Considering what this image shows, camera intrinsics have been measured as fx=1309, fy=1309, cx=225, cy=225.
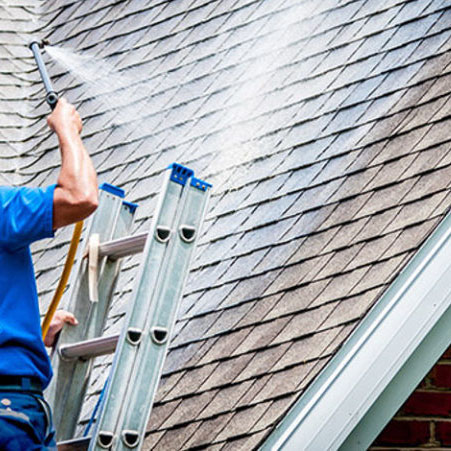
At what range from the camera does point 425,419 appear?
5508mm

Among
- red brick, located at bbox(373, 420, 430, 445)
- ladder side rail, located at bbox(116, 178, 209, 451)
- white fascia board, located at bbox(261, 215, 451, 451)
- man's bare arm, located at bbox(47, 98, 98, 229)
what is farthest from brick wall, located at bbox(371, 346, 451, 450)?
man's bare arm, located at bbox(47, 98, 98, 229)

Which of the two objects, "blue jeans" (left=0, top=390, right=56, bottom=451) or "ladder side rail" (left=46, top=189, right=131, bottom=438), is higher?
"ladder side rail" (left=46, top=189, right=131, bottom=438)

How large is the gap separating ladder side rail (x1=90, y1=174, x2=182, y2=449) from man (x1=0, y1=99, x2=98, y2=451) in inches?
7.9

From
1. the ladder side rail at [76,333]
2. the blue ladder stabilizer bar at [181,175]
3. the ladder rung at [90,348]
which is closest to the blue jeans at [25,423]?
the ladder rung at [90,348]

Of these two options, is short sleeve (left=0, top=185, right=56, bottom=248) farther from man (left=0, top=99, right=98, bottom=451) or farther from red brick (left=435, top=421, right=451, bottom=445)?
red brick (left=435, top=421, right=451, bottom=445)

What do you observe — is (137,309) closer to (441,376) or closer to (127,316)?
(127,316)

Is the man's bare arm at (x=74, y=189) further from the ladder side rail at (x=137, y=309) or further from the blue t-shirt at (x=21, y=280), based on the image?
the ladder side rail at (x=137, y=309)

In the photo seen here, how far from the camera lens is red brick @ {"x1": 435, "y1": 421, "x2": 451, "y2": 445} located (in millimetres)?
5480

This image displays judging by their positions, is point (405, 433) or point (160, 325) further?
point (405, 433)

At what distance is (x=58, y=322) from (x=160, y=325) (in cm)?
58

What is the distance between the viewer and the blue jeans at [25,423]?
3969 mm

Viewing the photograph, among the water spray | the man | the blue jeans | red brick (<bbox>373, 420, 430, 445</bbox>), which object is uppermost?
the water spray

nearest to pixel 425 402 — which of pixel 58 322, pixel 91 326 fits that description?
pixel 91 326

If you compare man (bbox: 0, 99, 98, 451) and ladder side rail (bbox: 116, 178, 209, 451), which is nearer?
man (bbox: 0, 99, 98, 451)
